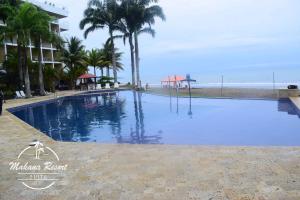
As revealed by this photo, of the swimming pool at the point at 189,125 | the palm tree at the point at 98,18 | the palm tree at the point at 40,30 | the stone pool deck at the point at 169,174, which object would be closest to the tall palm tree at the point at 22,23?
the palm tree at the point at 40,30

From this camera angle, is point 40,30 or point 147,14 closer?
point 40,30

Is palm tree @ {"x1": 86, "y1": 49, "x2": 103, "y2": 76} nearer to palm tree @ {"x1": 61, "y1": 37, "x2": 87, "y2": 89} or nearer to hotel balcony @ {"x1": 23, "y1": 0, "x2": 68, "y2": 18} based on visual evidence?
palm tree @ {"x1": 61, "y1": 37, "x2": 87, "y2": 89}

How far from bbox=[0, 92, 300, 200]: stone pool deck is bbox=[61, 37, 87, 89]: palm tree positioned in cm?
3013

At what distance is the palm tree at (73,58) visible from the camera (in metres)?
35.5

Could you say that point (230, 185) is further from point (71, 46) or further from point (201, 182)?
point (71, 46)

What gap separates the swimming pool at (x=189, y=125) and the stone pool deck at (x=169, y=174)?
2.87 m

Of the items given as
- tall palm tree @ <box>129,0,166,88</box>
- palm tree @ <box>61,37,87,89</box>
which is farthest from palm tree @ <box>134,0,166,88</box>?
palm tree @ <box>61,37,87,89</box>

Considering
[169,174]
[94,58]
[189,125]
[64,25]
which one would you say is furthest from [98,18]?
[169,174]

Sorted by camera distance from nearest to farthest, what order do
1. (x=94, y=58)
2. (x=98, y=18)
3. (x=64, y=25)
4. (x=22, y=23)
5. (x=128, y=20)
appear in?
(x=22, y=23) < (x=128, y=20) < (x=98, y=18) < (x=94, y=58) < (x=64, y=25)

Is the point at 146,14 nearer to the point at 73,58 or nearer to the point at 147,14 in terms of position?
the point at 147,14

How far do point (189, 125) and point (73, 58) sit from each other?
2708cm

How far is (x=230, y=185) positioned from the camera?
13.5 feet

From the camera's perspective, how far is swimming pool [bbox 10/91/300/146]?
9.09 m

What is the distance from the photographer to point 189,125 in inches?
445
